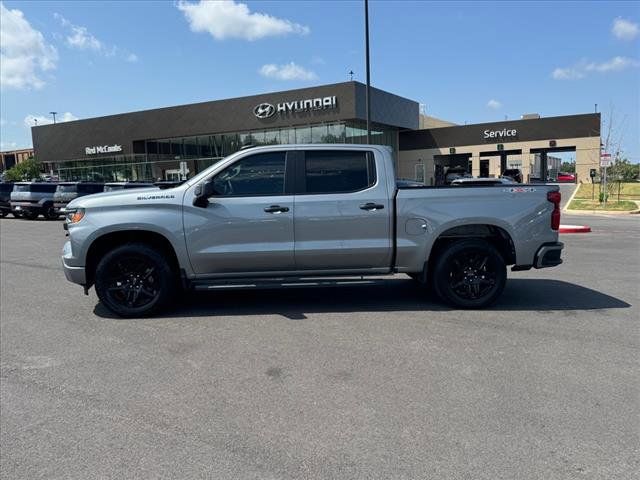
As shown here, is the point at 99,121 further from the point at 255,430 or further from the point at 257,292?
the point at 255,430

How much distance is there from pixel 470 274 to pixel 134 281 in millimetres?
4086

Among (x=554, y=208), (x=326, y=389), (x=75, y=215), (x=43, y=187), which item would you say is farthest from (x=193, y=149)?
(x=326, y=389)

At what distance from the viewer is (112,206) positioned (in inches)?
238

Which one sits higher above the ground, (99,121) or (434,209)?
(99,121)

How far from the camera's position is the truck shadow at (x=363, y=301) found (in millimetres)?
6398

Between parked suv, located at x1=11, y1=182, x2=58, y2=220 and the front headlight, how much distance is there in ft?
72.3

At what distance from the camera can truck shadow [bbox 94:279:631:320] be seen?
640 cm

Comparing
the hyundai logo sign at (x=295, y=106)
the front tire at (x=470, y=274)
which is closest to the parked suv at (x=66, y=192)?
the hyundai logo sign at (x=295, y=106)

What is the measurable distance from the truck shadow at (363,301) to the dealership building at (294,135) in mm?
32719

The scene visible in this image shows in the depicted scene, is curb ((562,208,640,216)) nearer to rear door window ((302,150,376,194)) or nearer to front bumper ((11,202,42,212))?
rear door window ((302,150,376,194))

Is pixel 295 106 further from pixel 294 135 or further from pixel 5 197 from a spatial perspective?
pixel 5 197

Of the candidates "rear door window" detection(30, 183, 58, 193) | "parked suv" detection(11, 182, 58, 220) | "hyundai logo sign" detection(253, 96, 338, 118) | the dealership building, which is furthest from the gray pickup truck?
"hyundai logo sign" detection(253, 96, 338, 118)

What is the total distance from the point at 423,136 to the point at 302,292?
47.4 meters

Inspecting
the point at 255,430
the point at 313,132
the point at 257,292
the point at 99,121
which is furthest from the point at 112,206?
the point at 99,121
